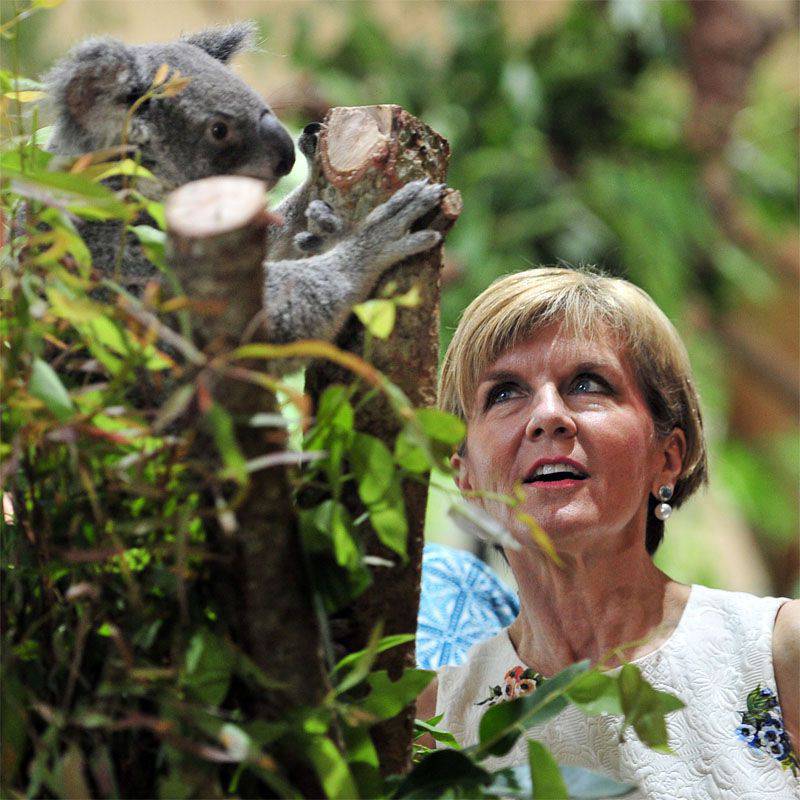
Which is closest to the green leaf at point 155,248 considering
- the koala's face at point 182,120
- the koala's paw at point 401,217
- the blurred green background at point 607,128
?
the koala's paw at point 401,217

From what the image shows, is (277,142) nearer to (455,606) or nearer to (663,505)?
(663,505)

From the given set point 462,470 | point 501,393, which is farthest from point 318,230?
point 462,470

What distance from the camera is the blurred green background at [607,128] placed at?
17.7 ft

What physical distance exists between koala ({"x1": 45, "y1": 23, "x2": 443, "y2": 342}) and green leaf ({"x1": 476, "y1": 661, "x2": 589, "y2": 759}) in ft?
1.70

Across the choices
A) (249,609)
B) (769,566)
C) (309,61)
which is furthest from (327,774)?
(769,566)

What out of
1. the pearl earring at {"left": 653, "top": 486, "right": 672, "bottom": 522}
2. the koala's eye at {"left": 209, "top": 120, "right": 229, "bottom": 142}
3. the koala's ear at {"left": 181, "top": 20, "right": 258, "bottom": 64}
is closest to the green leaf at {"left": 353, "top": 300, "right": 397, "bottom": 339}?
the koala's eye at {"left": 209, "top": 120, "right": 229, "bottom": 142}

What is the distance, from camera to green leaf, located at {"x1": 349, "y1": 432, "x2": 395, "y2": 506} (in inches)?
35.5

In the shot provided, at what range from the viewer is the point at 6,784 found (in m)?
0.86

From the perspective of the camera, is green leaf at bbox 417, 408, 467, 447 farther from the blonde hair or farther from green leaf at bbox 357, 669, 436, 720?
the blonde hair

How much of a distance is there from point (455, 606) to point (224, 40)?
1.26 m

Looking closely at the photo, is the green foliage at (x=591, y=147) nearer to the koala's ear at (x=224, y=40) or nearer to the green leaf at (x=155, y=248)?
the koala's ear at (x=224, y=40)

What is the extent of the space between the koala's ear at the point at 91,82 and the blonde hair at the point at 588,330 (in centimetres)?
64

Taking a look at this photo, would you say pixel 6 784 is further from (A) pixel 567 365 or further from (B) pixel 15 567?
(A) pixel 567 365

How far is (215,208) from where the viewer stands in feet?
2.65
